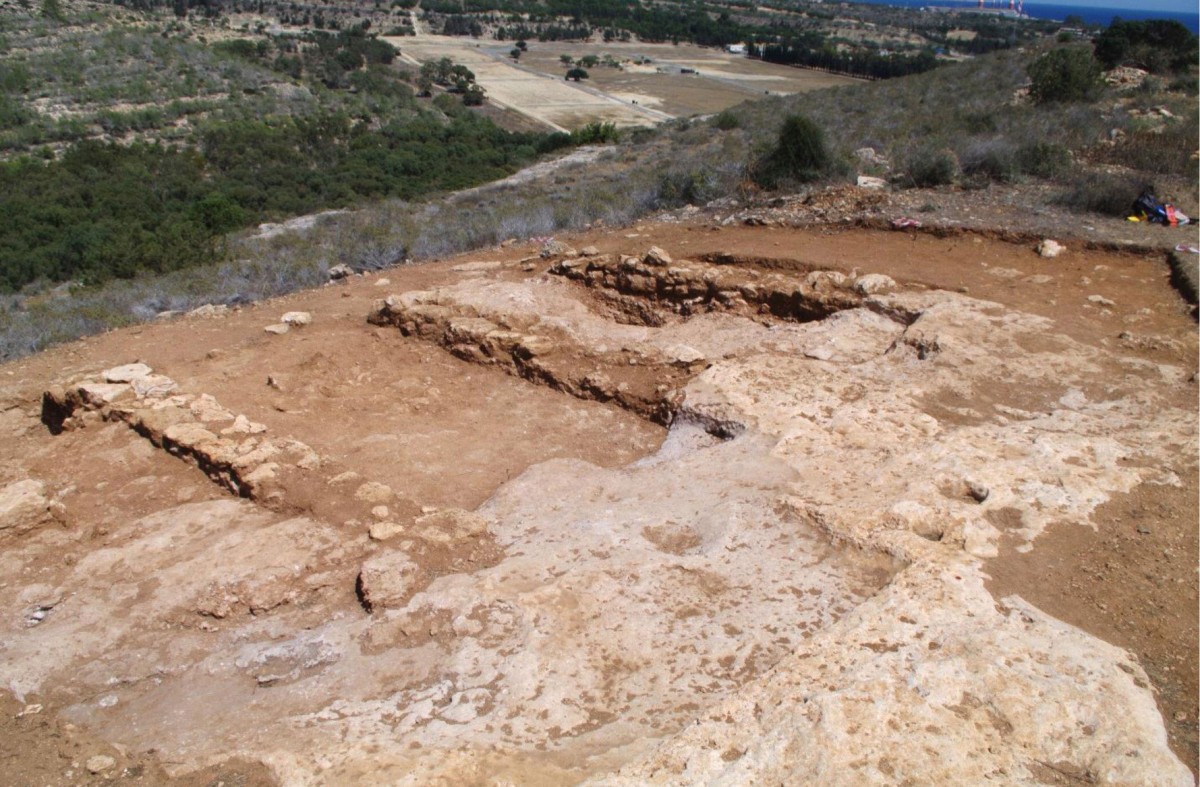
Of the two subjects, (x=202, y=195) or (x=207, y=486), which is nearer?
(x=207, y=486)

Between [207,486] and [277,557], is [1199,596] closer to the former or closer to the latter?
[277,557]

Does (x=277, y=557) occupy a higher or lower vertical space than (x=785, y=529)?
lower

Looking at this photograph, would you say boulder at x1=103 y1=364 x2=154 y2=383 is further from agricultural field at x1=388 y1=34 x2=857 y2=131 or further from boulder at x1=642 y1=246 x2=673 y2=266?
agricultural field at x1=388 y1=34 x2=857 y2=131

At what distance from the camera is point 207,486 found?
17.3 ft

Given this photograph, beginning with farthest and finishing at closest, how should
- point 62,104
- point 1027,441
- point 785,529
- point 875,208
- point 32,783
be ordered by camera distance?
1. point 62,104
2. point 875,208
3. point 1027,441
4. point 785,529
5. point 32,783

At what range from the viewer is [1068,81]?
17375 mm

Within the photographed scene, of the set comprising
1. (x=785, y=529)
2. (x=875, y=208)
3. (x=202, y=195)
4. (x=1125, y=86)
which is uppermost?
(x=1125, y=86)

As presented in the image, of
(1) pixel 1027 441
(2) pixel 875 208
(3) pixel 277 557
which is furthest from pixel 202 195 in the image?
(1) pixel 1027 441

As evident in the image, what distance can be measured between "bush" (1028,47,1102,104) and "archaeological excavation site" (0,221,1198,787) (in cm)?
1172

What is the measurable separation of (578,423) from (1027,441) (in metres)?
3.29

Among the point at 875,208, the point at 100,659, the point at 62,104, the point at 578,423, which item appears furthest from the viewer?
the point at 62,104

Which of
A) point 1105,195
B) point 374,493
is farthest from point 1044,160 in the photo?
point 374,493

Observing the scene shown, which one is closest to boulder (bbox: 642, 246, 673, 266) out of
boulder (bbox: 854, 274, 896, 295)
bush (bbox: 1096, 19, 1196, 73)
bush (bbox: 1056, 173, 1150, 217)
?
boulder (bbox: 854, 274, 896, 295)

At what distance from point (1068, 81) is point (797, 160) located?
9.38 metres
